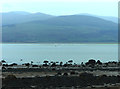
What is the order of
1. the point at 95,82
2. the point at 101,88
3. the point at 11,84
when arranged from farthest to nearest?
the point at 95,82
the point at 11,84
the point at 101,88

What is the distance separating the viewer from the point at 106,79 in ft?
114

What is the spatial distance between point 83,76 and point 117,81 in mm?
3808

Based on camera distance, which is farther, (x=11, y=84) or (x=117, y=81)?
(x=117, y=81)

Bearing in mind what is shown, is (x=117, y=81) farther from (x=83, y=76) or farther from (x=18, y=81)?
(x=18, y=81)

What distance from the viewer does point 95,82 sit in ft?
108

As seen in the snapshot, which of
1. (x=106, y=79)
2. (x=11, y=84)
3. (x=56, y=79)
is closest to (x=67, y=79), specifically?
(x=56, y=79)

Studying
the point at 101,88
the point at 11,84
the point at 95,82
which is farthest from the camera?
the point at 95,82

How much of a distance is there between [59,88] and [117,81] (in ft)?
29.6

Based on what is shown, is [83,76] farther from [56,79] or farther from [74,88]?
[74,88]

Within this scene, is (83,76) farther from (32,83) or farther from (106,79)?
(32,83)

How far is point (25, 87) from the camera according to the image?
2827 centimetres

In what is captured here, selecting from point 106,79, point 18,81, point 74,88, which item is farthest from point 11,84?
point 106,79

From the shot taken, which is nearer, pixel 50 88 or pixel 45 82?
pixel 50 88

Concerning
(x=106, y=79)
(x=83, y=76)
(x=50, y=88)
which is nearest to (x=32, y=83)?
(x=50, y=88)
